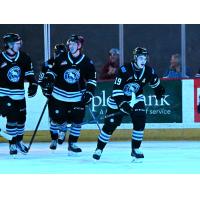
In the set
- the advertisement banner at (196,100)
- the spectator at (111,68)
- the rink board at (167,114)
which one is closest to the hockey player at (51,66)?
the rink board at (167,114)

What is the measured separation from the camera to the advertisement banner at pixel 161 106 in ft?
35.7

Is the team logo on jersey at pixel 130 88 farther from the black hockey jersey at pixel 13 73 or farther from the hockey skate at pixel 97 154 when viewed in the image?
the black hockey jersey at pixel 13 73

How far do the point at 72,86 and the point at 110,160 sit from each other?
98 centimetres

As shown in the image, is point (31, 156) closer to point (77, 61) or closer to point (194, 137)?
point (77, 61)

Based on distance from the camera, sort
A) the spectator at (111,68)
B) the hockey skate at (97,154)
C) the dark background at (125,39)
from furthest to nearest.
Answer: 1. the dark background at (125,39)
2. the spectator at (111,68)
3. the hockey skate at (97,154)

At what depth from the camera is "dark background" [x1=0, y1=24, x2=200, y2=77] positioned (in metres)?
12.7

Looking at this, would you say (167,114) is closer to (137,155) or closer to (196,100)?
(196,100)

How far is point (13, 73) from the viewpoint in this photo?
8336mm

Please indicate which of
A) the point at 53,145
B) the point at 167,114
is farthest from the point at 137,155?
the point at 167,114

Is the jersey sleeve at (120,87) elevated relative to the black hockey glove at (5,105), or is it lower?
elevated

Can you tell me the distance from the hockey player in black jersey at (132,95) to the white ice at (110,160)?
0.38 meters

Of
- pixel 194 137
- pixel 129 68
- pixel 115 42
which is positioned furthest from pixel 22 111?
Result: pixel 115 42

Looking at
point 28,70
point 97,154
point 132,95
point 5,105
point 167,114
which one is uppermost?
point 28,70

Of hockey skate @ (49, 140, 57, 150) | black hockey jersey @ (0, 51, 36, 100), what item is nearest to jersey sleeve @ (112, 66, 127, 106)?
black hockey jersey @ (0, 51, 36, 100)
